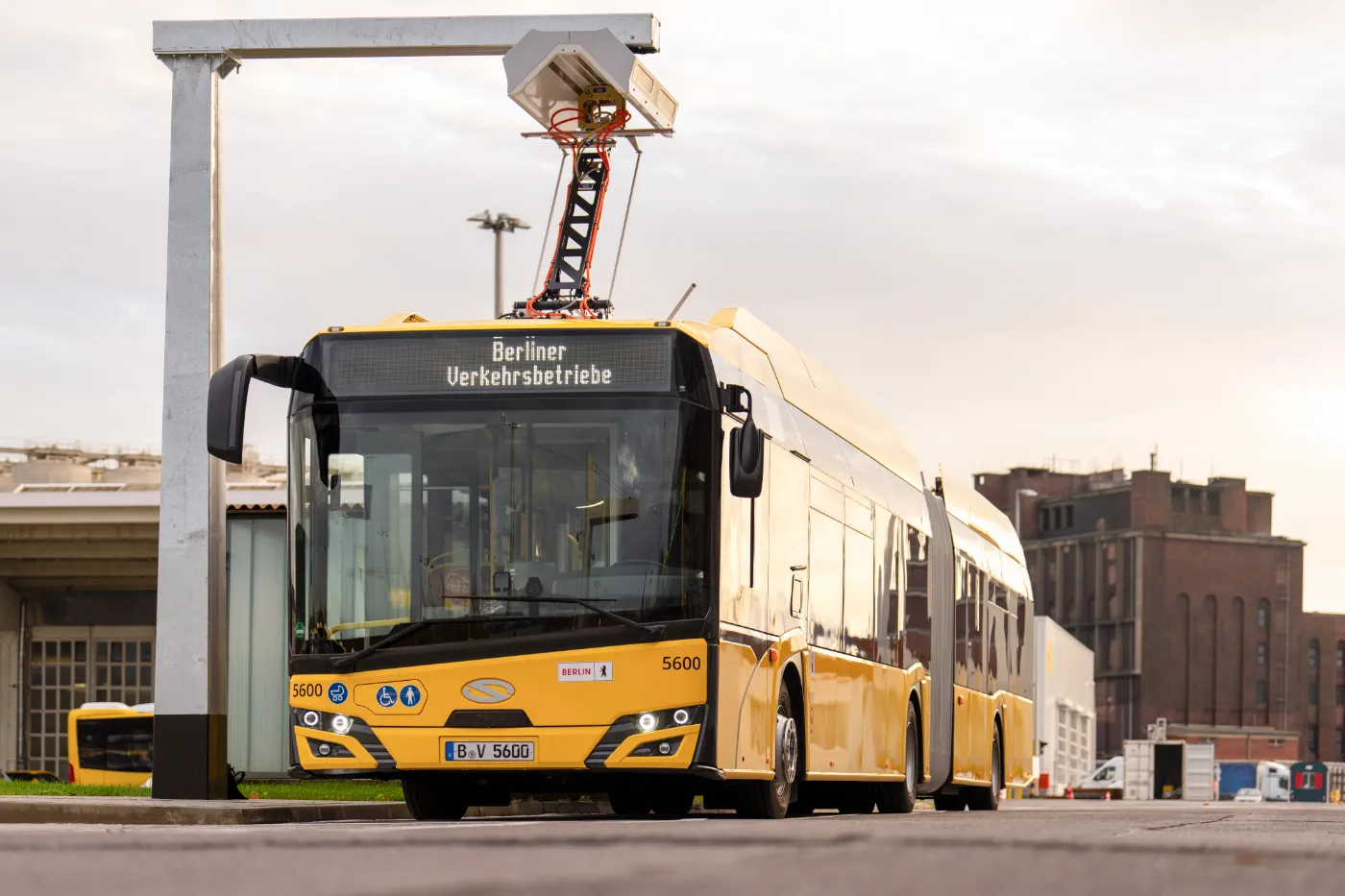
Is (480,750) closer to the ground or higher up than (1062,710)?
higher up

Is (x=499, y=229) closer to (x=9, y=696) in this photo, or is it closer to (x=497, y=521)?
(x=9, y=696)

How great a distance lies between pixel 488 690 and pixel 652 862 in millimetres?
6110

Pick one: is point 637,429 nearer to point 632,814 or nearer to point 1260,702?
point 632,814

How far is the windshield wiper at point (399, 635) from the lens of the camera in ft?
44.9

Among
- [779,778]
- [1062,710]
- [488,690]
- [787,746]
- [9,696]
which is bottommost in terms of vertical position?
[1062,710]

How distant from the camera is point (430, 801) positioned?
15.9m

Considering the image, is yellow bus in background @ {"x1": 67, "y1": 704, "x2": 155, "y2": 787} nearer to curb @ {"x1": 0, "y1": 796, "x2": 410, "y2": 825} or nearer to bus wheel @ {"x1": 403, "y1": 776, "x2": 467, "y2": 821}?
curb @ {"x1": 0, "y1": 796, "x2": 410, "y2": 825}

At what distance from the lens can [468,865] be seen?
7.57 metres

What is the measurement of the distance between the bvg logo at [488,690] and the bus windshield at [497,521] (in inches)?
11.6

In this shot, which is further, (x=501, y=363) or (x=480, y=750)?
(x=501, y=363)

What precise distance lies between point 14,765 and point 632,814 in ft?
86.9

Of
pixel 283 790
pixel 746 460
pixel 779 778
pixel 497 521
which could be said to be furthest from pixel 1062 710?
pixel 497 521

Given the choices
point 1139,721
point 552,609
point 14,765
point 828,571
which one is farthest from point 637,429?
point 1139,721

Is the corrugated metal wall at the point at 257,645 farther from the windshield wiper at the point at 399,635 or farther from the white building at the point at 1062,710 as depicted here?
the white building at the point at 1062,710
